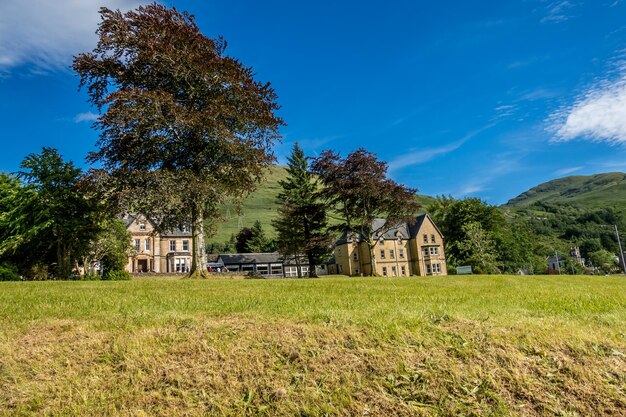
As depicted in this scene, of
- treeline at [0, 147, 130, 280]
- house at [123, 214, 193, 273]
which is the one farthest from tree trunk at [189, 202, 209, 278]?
house at [123, 214, 193, 273]

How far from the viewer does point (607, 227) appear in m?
174

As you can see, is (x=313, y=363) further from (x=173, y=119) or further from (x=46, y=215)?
(x=46, y=215)

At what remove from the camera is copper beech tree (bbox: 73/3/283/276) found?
1788 cm

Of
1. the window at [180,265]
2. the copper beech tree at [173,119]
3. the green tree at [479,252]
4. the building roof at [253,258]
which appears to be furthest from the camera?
the building roof at [253,258]

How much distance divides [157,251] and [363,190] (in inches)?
1759

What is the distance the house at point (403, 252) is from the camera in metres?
65.0

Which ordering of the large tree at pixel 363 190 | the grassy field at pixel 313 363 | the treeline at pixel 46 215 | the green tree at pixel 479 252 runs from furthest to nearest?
the green tree at pixel 479 252
the large tree at pixel 363 190
the treeline at pixel 46 215
the grassy field at pixel 313 363

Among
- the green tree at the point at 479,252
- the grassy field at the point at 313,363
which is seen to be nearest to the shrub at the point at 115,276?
the grassy field at the point at 313,363

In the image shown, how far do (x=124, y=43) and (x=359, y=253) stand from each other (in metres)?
53.9

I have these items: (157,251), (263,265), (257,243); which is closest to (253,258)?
(263,265)

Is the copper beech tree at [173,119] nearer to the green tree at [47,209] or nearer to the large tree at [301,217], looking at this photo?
the green tree at [47,209]

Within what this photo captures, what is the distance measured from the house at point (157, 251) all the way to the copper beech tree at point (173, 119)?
44742 mm

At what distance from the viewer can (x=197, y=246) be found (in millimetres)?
20547

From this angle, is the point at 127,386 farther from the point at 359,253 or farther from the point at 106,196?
the point at 359,253
